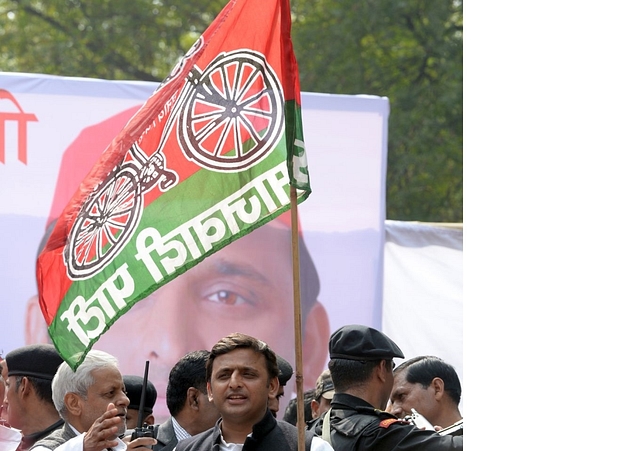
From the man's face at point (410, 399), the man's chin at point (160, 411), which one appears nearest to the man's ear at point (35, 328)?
the man's chin at point (160, 411)

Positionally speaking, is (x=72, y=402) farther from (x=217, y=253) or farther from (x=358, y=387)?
(x=217, y=253)

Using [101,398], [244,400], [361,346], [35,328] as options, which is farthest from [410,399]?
[35,328]

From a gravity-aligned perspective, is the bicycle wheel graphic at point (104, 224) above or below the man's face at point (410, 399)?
above

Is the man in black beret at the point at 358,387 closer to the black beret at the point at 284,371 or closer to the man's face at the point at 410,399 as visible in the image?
the man's face at the point at 410,399

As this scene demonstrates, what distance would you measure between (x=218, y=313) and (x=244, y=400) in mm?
2571

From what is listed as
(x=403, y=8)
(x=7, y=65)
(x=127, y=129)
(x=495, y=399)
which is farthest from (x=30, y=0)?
(x=495, y=399)

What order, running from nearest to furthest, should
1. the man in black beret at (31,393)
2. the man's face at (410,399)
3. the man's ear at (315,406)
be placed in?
the man in black beret at (31,393), the man's face at (410,399), the man's ear at (315,406)

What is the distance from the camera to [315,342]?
693 centimetres

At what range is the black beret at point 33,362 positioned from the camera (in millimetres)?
5180

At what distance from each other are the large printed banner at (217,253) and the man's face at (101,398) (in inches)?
72.4

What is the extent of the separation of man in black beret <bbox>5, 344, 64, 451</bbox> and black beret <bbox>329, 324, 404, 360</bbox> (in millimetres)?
1318

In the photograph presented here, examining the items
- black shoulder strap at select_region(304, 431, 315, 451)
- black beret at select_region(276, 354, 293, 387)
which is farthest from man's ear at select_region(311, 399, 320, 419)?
black shoulder strap at select_region(304, 431, 315, 451)

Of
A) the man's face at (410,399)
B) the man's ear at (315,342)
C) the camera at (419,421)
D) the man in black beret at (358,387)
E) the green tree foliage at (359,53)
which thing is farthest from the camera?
the green tree foliage at (359,53)

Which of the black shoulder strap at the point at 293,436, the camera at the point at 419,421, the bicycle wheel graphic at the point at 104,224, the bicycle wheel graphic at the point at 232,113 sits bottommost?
the camera at the point at 419,421
